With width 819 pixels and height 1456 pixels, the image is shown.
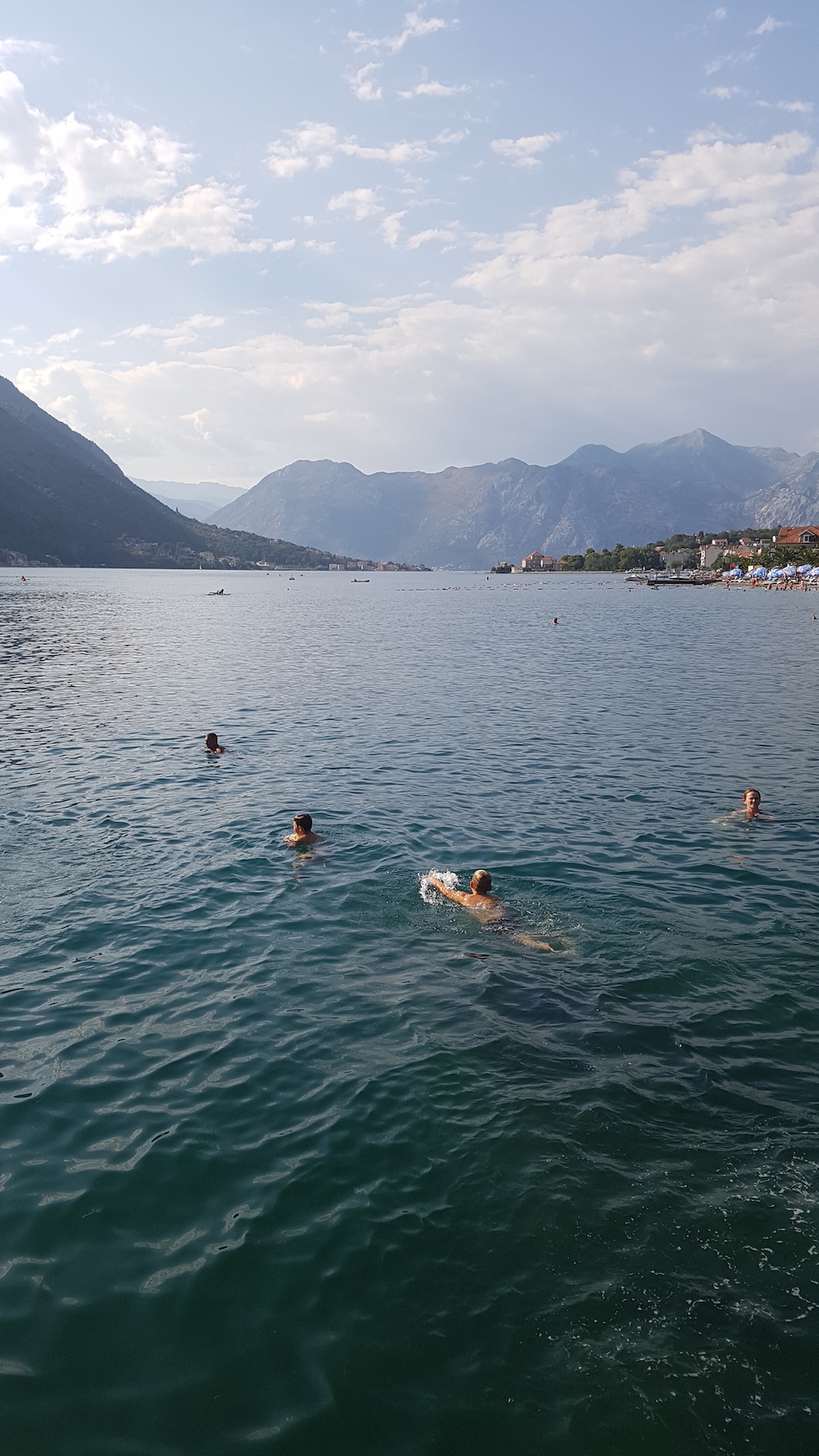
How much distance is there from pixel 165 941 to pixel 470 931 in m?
5.72

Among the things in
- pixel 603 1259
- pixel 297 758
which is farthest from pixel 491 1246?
pixel 297 758

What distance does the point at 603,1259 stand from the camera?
7.97m

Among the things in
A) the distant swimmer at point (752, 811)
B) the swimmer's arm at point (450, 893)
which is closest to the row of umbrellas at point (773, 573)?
the distant swimmer at point (752, 811)

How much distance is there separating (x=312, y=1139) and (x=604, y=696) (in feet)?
116

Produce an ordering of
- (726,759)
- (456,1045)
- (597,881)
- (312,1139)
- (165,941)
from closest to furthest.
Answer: (312,1139)
(456,1045)
(165,941)
(597,881)
(726,759)

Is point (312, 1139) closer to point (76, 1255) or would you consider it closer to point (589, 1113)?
point (76, 1255)

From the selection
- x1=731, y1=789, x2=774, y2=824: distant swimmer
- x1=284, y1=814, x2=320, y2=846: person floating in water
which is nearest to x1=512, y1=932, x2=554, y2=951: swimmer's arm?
x1=284, y1=814, x2=320, y2=846: person floating in water

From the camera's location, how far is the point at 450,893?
1650 centimetres

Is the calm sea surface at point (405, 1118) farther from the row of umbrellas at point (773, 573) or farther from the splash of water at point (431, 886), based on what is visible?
the row of umbrellas at point (773, 573)

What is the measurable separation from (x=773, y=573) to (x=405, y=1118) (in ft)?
570

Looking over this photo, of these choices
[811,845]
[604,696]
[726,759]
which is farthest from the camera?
[604,696]

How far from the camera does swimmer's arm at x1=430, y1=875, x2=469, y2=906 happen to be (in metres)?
16.2

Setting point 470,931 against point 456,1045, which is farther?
point 470,931

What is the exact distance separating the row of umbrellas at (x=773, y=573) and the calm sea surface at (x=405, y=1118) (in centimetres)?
14274
